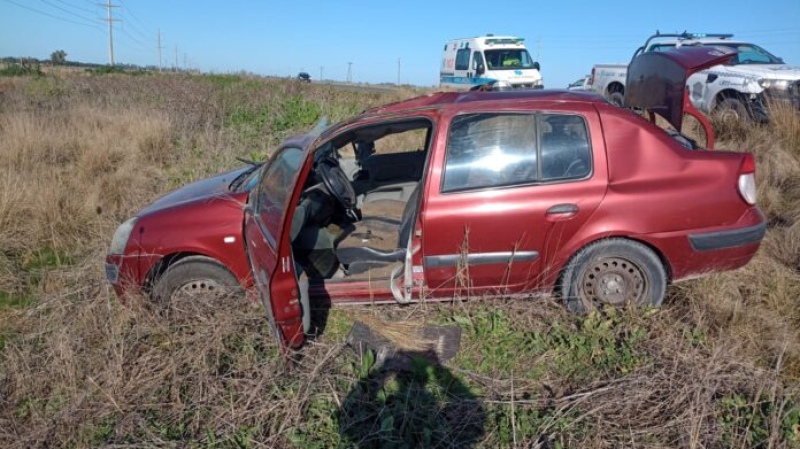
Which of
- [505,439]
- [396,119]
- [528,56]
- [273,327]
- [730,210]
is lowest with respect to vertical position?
[505,439]

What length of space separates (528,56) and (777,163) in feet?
46.8

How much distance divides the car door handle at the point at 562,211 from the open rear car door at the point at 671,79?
139 centimetres

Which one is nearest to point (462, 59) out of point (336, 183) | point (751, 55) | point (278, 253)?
point (751, 55)

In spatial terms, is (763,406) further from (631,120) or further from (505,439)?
(631,120)

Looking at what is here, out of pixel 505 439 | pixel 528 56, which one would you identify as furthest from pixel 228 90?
pixel 505 439

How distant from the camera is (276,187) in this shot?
3537 mm

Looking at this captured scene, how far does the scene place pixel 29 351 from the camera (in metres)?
3.41

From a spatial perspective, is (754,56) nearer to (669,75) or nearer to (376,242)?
(669,75)

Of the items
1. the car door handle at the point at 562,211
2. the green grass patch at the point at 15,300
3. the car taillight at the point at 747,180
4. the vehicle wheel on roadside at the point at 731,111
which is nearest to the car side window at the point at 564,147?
the car door handle at the point at 562,211

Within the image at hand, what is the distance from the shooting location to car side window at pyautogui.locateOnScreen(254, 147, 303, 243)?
127 inches

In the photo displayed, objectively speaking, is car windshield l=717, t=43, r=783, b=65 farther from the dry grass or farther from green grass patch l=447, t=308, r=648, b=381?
green grass patch l=447, t=308, r=648, b=381

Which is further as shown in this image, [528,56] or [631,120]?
[528,56]

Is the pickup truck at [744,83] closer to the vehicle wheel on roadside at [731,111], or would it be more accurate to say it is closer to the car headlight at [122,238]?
the vehicle wheel on roadside at [731,111]

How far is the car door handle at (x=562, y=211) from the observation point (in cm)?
335
